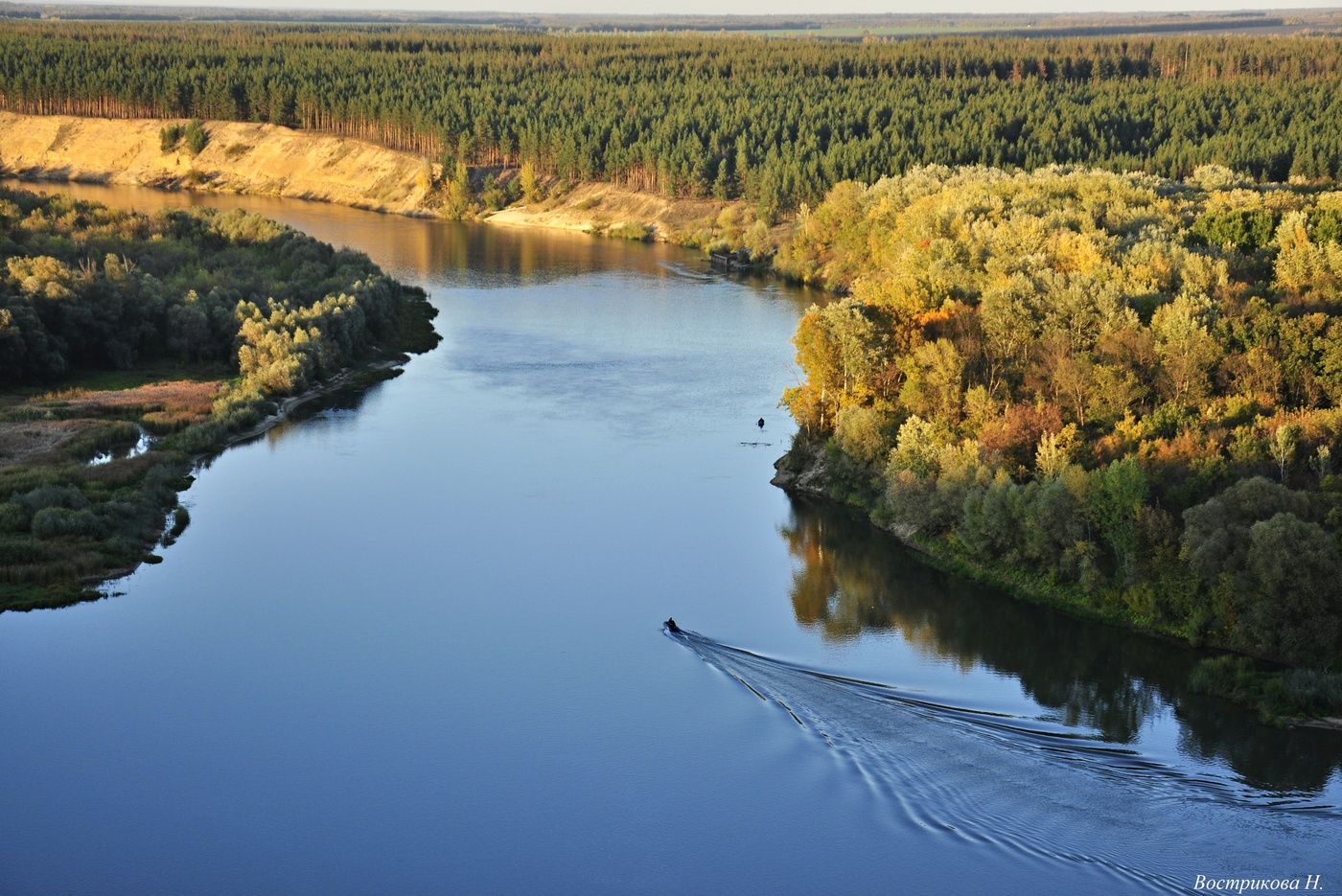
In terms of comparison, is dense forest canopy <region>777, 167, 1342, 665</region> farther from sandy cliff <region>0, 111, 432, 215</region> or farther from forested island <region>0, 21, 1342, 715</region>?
sandy cliff <region>0, 111, 432, 215</region>

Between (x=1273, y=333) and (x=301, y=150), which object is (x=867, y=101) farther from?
(x=1273, y=333)

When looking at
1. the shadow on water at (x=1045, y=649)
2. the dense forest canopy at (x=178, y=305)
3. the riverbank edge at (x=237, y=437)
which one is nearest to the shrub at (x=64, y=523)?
the riverbank edge at (x=237, y=437)

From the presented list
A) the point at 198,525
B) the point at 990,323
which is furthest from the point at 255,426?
the point at 990,323

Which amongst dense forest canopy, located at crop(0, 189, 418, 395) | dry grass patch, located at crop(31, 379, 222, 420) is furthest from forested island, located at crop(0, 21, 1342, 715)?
dry grass patch, located at crop(31, 379, 222, 420)

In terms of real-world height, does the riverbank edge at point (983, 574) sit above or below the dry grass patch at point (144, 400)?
below

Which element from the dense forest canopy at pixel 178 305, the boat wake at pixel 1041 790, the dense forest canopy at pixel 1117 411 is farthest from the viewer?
the dense forest canopy at pixel 178 305

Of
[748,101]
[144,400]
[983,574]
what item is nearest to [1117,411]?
[983,574]

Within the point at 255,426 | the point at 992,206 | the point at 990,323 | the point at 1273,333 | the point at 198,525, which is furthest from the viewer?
the point at 992,206

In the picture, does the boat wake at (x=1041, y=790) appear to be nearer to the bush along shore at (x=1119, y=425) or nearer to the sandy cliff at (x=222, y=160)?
the bush along shore at (x=1119, y=425)
